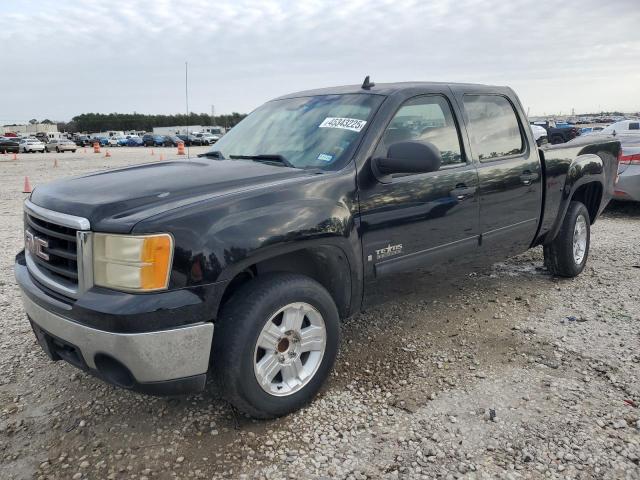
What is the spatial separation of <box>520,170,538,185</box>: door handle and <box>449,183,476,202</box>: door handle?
0.76 meters

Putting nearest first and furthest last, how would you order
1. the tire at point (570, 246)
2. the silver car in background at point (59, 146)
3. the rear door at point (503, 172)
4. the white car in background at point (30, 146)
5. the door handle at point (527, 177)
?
the rear door at point (503, 172) → the door handle at point (527, 177) → the tire at point (570, 246) → the white car in background at point (30, 146) → the silver car in background at point (59, 146)

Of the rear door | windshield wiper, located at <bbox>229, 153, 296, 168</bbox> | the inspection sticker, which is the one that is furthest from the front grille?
the rear door

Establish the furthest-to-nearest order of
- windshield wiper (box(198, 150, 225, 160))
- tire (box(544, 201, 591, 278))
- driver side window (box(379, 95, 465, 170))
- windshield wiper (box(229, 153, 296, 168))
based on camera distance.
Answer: tire (box(544, 201, 591, 278)) < windshield wiper (box(198, 150, 225, 160)) < driver side window (box(379, 95, 465, 170)) < windshield wiper (box(229, 153, 296, 168))

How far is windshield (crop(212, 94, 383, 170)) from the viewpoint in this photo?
347 cm

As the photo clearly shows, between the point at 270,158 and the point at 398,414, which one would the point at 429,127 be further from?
the point at 398,414

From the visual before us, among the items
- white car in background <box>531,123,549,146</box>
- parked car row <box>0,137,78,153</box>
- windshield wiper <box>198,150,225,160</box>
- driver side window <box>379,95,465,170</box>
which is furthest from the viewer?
parked car row <box>0,137,78,153</box>

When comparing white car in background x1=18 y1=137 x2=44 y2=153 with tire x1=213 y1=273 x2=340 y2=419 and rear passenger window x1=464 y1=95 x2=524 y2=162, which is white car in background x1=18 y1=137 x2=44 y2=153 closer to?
rear passenger window x1=464 y1=95 x2=524 y2=162

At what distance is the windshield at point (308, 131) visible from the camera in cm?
347

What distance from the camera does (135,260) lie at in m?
2.49

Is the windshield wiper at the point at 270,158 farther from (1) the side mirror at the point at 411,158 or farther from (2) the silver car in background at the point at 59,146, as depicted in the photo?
(2) the silver car in background at the point at 59,146

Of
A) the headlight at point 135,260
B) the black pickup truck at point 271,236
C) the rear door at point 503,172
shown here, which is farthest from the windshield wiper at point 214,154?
the rear door at point 503,172

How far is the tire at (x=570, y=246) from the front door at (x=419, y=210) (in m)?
1.67

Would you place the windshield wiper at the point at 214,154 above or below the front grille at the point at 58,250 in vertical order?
above

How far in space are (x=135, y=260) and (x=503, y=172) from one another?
300 cm
